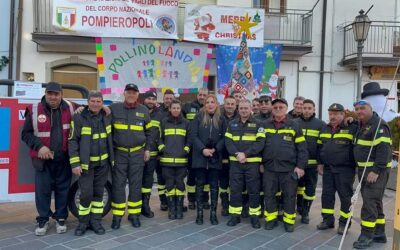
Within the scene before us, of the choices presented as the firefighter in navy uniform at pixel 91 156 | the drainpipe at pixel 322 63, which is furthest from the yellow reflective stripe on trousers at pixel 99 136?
the drainpipe at pixel 322 63

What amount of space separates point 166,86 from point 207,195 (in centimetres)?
507

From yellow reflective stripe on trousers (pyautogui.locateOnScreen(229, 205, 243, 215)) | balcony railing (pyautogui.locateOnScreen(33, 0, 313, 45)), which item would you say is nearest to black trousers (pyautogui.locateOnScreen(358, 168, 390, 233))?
yellow reflective stripe on trousers (pyautogui.locateOnScreen(229, 205, 243, 215))

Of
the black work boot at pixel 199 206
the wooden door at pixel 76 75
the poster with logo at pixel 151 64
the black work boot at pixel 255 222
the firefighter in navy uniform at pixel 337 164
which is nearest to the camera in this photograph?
the firefighter in navy uniform at pixel 337 164

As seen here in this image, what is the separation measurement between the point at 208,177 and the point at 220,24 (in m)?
6.45

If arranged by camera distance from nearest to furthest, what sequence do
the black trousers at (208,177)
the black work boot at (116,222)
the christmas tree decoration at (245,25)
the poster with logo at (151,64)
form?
the black work boot at (116,222)
the black trousers at (208,177)
the poster with logo at (151,64)
the christmas tree decoration at (245,25)

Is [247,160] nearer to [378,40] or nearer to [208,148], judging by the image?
[208,148]

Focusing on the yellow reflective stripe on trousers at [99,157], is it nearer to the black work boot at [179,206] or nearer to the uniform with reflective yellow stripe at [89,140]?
the uniform with reflective yellow stripe at [89,140]

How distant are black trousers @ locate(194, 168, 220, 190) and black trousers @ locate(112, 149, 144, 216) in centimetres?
93

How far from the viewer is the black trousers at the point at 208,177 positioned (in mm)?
6258

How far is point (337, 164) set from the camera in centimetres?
574

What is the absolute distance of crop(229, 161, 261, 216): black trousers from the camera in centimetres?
600

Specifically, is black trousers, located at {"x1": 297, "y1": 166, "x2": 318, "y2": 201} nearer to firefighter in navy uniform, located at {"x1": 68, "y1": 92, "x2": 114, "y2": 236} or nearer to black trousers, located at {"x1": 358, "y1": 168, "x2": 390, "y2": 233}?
black trousers, located at {"x1": 358, "y1": 168, "x2": 390, "y2": 233}

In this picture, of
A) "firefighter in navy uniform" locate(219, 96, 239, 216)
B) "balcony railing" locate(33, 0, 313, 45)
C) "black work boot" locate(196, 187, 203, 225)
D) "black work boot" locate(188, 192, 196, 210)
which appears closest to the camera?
"black work boot" locate(196, 187, 203, 225)

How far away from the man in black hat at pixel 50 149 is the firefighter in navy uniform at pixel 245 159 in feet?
7.80
